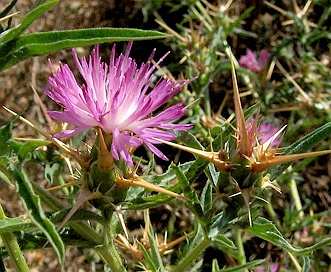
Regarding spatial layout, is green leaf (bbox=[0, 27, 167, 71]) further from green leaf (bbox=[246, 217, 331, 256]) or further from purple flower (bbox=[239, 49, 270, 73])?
purple flower (bbox=[239, 49, 270, 73])

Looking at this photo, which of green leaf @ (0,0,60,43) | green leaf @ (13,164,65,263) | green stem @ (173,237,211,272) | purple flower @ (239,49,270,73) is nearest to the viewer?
green leaf @ (13,164,65,263)

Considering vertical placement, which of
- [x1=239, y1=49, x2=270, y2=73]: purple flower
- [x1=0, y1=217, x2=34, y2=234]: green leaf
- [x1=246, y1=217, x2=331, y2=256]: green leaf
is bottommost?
[x1=239, y1=49, x2=270, y2=73]: purple flower

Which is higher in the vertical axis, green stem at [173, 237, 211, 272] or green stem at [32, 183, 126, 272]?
green stem at [32, 183, 126, 272]

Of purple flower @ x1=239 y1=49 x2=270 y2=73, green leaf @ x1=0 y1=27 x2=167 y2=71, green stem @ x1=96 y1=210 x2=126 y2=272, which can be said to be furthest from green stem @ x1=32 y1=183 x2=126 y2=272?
purple flower @ x1=239 y1=49 x2=270 y2=73

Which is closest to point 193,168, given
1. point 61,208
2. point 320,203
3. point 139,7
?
point 61,208

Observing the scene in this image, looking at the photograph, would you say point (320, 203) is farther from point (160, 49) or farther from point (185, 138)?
point (185, 138)

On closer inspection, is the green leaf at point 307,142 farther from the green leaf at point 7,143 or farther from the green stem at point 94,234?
the green leaf at point 7,143

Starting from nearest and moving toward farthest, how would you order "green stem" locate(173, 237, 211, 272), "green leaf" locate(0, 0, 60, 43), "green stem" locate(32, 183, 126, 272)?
"green leaf" locate(0, 0, 60, 43)
"green stem" locate(32, 183, 126, 272)
"green stem" locate(173, 237, 211, 272)
